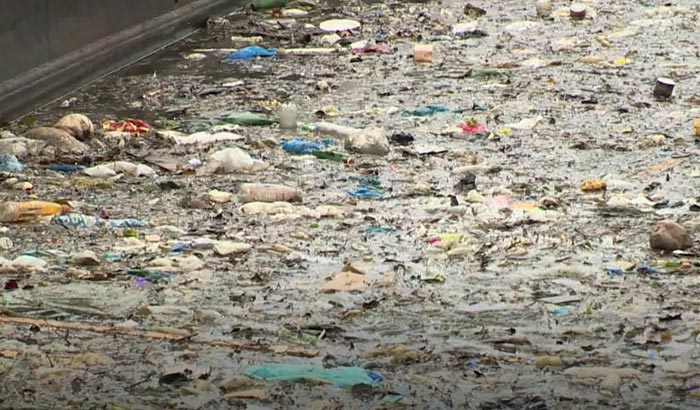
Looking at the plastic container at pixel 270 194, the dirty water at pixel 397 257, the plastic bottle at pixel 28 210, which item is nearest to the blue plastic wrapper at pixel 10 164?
the dirty water at pixel 397 257

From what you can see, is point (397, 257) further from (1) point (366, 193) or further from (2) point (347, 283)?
(1) point (366, 193)

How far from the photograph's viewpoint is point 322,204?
574cm

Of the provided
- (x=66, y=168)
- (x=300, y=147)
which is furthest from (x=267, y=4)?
(x=66, y=168)

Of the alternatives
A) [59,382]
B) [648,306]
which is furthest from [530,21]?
[59,382]

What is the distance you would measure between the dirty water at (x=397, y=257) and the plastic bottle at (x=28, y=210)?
0.36 feet

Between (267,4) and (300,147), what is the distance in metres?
4.52

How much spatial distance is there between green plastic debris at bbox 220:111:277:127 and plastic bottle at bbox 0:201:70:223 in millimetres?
1687

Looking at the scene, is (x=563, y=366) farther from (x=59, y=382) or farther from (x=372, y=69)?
(x=372, y=69)

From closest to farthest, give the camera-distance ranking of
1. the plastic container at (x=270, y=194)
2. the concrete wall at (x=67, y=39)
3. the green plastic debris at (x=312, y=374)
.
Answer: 1. the green plastic debris at (x=312, y=374)
2. the plastic container at (x=270, y=194)
3. the concrete wall at (x=67, y=39)

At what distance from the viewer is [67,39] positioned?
8242mm

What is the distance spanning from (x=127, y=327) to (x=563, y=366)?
4.19ft

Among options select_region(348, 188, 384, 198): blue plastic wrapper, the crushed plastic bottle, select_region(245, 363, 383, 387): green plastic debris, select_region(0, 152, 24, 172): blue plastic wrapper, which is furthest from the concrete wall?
select_region(245, 363, 383, 387): green plastic debris

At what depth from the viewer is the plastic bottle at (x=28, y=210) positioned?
5.52 metres

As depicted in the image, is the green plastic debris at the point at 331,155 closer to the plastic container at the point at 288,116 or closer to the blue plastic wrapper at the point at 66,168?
the plastic container at the point at 288,116
